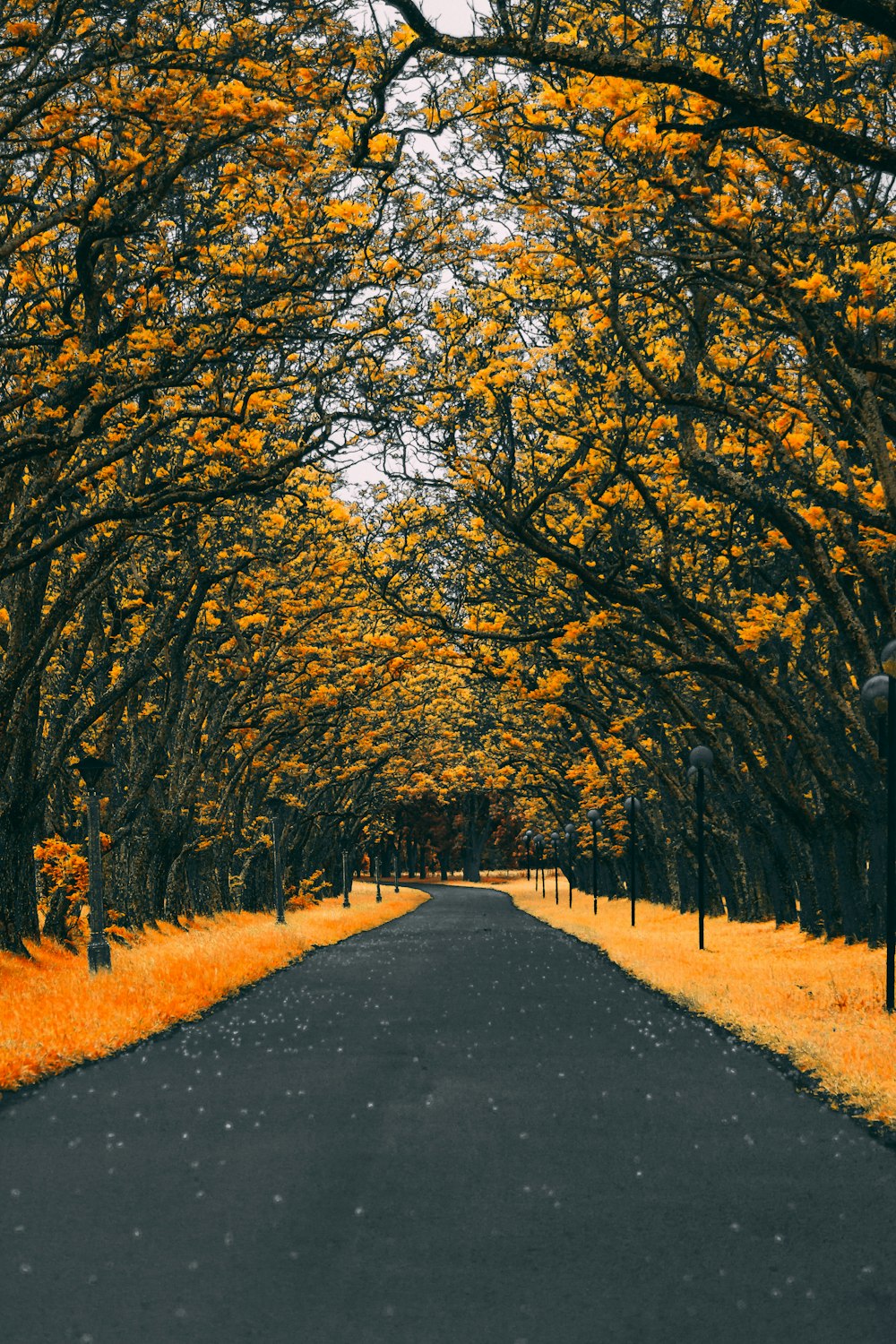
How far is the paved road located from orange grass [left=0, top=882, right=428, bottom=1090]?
16.6 inches

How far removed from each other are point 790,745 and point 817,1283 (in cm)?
2333

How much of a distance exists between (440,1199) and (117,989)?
33.5 feet

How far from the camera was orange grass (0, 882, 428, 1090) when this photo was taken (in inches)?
492

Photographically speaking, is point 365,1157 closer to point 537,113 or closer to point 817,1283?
point 817,1283

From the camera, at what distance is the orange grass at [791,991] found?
11.1 metres

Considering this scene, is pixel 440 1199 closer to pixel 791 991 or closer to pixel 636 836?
pixel 791 991

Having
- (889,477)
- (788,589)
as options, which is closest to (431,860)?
(788,589)

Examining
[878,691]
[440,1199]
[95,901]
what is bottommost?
[440,1199]

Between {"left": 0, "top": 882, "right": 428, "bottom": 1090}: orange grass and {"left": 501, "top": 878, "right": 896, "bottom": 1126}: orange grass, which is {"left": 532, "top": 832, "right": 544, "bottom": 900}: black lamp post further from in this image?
{"left": 0, "top": 882, "right": 428, "bottom": 1090}: orange grass

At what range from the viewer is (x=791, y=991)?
17141 millimetres

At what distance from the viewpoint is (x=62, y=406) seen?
48.1 ft

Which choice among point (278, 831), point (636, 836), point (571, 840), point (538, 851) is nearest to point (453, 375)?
point (278, 831)

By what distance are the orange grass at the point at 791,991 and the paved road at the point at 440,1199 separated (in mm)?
418

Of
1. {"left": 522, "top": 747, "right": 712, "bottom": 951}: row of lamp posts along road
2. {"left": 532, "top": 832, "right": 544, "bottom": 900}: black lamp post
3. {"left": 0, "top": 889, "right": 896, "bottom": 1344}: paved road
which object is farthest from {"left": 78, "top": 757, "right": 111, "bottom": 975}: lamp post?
{"left": 532, "top": 832, "right": 544, "bottom": 900}: black lamp post
